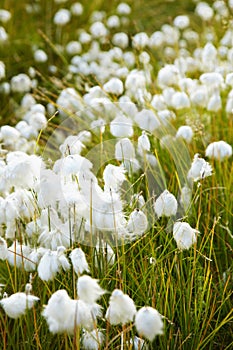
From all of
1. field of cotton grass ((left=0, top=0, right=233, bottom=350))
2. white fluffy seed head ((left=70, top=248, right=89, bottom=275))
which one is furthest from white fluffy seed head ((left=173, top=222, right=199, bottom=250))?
white fluffy seed head ((left=70, top=248, right=89, bottom=275))

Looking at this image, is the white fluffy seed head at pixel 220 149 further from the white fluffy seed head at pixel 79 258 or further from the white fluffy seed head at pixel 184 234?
the white fluffy seed head at pixel 79 258

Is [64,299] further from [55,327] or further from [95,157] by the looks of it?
[95,157]

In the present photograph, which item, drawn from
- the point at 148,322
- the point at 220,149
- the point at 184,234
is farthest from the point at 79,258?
the point at 220,149

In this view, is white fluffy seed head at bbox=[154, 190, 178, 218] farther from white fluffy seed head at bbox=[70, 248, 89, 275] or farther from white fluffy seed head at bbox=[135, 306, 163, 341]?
white fluffy seed head at bbox=[135, 306, 163, 341]

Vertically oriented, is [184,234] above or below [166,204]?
below

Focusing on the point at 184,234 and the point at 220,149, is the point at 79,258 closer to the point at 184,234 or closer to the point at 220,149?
the point at 184,234

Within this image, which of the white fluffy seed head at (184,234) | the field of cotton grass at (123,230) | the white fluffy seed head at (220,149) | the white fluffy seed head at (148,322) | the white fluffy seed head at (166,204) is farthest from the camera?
the white fluffy seed head at (220,149)

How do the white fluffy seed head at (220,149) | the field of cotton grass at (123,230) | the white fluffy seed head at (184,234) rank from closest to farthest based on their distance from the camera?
the field of cotton grass at (123,230), the white fluffy seed head at (184,234), the white fluffy seed head at (220,149)

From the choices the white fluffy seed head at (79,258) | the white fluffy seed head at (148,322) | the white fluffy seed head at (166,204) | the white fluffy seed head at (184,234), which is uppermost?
the white fluffy seed head at (166,204)

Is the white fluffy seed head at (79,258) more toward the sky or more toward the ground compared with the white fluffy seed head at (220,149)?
more toward the ground

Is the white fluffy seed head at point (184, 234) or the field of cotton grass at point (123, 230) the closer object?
the field of cotton grass at point (123, 230)

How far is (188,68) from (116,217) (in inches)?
105

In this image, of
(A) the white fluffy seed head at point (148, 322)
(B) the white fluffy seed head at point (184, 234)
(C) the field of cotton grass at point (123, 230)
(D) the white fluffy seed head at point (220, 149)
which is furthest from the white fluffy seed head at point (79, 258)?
(D) the white fluffy seed head at point (220, 149)

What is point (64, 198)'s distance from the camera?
2.32 meters
